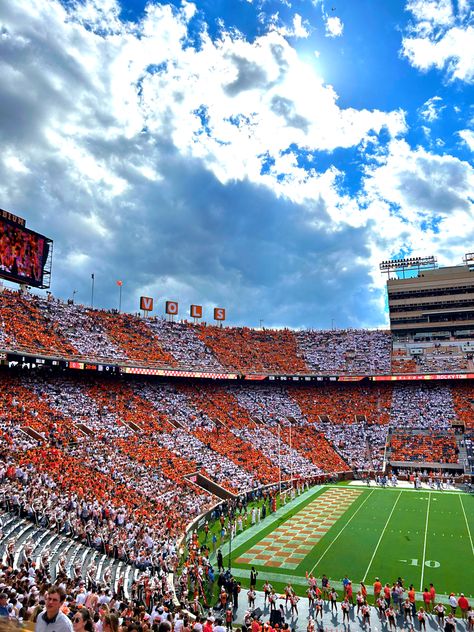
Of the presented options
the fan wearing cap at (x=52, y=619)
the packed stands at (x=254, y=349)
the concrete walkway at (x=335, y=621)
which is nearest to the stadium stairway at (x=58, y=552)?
the concrete walkway at (x=335, y=621)

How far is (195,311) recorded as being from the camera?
6575 centimetres

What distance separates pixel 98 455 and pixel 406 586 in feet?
63.3

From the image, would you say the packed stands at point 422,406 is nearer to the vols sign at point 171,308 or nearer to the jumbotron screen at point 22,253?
the vols sign at point 171,308

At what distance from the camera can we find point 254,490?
3694 centimetres

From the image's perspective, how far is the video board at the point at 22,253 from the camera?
38812mm

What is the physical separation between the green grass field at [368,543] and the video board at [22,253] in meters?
27.4

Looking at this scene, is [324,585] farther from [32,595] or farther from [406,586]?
[32,595]

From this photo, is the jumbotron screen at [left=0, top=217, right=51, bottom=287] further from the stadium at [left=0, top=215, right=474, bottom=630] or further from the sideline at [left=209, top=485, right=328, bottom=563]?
the sideline at [left=209, top=485, right=328, bottom=563]

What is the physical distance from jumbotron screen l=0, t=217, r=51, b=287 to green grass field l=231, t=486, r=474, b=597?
1080 inches

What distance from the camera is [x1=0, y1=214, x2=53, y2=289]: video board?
38812mm

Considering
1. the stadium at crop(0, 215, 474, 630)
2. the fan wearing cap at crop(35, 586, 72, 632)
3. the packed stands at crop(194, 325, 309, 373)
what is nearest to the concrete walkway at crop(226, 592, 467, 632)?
the stadium at crop(0, 215, 474, 630)

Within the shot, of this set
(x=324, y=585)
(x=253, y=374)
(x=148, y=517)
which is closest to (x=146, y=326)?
(x=253, y=374)

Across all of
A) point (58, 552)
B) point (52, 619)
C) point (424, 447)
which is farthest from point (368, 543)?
point (52, 619)

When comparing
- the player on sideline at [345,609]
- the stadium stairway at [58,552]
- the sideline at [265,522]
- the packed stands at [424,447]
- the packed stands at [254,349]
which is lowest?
the player on sideline at [345,609]
